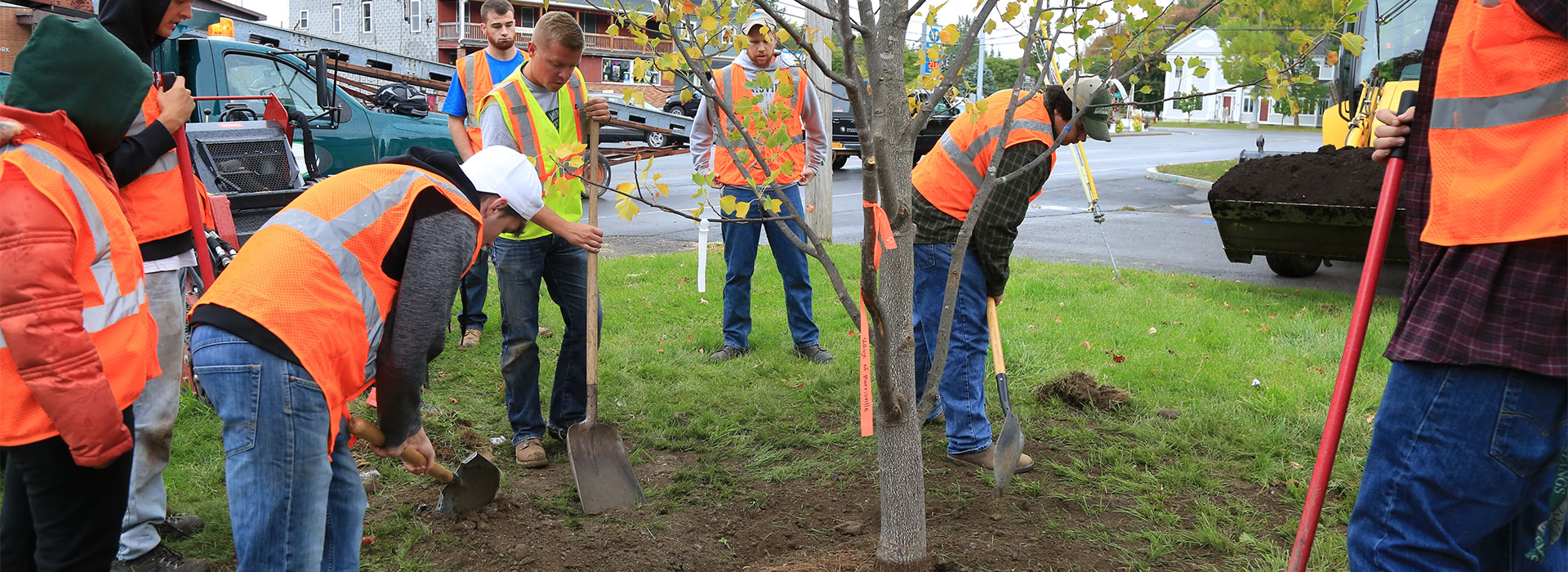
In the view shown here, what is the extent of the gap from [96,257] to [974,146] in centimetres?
265

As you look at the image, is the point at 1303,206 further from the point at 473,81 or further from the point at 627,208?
the point at 627,208

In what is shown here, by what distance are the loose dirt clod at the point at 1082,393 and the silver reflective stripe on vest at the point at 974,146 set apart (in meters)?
1.38

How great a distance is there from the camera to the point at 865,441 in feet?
14.0

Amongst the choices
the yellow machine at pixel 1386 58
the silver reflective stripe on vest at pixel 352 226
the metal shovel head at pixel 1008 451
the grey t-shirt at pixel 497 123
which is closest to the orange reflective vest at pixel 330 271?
the silver reflective stripe on vest at pixel 352 226

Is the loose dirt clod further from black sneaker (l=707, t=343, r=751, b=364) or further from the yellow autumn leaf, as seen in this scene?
the yellow autumn leaf

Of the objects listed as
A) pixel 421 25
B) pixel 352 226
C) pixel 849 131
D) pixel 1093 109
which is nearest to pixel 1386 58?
pixel 1093 109

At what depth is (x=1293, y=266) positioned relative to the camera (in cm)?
811

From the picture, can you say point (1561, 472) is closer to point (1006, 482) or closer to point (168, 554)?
point (1006, 482)

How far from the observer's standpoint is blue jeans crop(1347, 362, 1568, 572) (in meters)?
1.83

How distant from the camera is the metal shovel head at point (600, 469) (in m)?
3.66

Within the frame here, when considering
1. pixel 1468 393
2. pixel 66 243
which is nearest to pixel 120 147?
pixel 66 243

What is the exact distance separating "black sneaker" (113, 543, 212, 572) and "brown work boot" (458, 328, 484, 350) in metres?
2.68

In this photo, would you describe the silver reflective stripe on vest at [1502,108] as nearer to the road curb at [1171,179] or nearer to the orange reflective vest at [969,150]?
the orange reflective vest at [969,150]

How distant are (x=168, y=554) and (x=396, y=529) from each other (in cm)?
65
